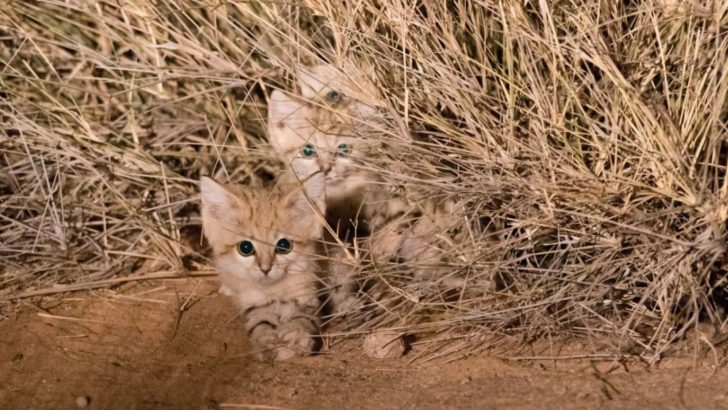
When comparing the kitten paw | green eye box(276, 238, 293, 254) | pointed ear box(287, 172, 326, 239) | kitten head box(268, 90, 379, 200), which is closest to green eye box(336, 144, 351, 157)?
kitten head box(268, 90, 379, 200)

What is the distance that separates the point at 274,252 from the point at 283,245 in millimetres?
42

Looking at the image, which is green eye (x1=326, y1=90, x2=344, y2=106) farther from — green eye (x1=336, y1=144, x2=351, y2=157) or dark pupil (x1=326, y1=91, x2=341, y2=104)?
green eye (x1=336, y1=144, x2=351, y2=157)

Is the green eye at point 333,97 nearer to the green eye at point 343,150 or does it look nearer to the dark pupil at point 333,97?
the dark pupil at point 333,97

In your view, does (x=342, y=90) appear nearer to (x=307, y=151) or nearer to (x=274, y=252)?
(x=307, y=151)

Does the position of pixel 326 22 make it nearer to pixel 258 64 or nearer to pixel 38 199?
pixel 258 64

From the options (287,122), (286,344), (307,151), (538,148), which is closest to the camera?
(538,148)

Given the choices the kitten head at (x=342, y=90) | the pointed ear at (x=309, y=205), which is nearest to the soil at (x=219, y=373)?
the pointed ear at (x=309, y=205)

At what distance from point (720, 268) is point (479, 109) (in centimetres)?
92

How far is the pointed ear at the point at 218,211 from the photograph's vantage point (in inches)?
139

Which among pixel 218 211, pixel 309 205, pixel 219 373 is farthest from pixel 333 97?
pixel 219 373

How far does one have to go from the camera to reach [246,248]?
352 centimetres

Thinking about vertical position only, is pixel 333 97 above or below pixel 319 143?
above

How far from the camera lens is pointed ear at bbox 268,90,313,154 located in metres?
3.87

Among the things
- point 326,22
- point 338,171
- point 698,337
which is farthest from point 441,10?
point 698,337
